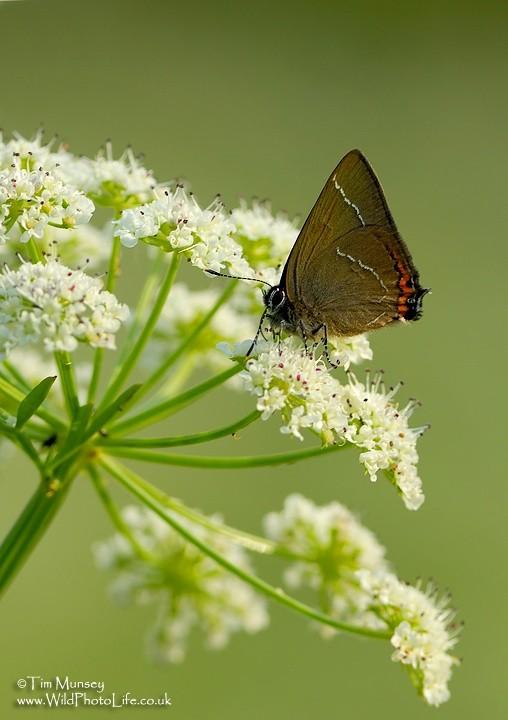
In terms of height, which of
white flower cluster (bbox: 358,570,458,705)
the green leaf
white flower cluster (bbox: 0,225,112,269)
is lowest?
white flower cluster (bbox: 358,570,458,705)

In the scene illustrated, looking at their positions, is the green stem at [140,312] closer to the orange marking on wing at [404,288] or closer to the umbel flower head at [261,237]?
the umbel flower head at [261,237]

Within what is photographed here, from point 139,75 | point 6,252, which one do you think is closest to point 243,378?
point 6,252

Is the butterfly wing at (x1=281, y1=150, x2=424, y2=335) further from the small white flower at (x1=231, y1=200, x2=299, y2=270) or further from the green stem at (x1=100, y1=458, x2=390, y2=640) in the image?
the green stem at (x1=100, y1=458, x2=390, y2=640)

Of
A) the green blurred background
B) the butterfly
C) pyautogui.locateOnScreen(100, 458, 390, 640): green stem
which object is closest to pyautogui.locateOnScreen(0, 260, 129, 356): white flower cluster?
pyautogui.locateOnScreen(100, 458, 390, 640): green stem

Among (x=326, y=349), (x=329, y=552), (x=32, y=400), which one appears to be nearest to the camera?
(x=32, y=400)

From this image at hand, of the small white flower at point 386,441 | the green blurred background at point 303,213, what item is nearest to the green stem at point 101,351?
the small white flower at point 386,441

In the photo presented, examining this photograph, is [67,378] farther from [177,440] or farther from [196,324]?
[196,324]

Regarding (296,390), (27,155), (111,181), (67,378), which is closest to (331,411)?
(296,390)
